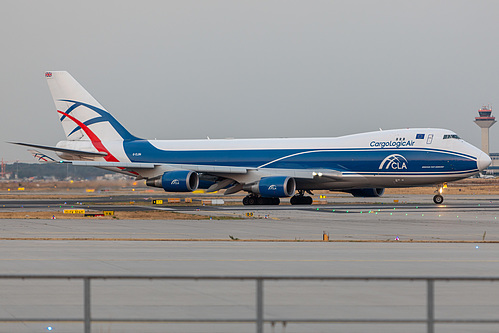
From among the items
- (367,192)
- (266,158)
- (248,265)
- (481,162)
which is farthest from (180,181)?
(248,265)

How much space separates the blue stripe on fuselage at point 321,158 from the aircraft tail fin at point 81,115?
226cm

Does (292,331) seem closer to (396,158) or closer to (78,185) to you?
(396,158)

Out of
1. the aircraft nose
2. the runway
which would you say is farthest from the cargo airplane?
the runway

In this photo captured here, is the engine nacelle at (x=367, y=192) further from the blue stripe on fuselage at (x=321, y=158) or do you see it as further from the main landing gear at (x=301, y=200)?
the blue stripe on fuselage at (x=321, y=158)

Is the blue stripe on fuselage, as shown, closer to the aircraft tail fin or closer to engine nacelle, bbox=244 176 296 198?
engine nacelle, bbox=244 176 296 198

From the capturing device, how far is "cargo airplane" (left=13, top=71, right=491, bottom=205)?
166ft

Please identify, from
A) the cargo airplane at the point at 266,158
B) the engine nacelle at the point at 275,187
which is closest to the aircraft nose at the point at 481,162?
the cargo airplane at the point at 266,158

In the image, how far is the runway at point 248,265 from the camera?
11696mm

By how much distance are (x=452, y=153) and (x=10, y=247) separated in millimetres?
34729

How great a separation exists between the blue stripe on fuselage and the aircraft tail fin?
89.0 inches

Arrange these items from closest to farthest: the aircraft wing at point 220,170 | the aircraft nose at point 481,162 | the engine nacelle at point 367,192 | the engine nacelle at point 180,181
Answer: the aircraft nose at point 481,162 → the aircraft wing at point 220,170 → the engine nacelle at point 180,181 → the engine nacelle at point 367,192

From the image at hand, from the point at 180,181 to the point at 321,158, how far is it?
10.2 m

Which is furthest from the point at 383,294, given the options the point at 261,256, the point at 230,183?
the point at 230,183

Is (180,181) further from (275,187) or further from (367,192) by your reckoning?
→ (367,192)
